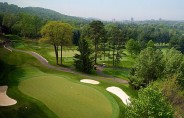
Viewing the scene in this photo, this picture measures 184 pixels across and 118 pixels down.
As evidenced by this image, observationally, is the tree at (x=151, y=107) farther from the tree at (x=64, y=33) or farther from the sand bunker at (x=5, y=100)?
the tree at (x=64, y=33)

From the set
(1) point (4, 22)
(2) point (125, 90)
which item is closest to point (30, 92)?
(2) point (125, 90)

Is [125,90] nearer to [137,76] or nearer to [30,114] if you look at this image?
[137,76]

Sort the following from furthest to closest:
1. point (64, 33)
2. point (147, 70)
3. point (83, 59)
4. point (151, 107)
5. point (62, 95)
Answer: point (64, 33) → point (83, 59) → point (147, 70) → point (62, 95) → point (151, 107)

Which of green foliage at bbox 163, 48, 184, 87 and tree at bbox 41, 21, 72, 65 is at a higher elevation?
tree at bbox 41, 21, 72, 65

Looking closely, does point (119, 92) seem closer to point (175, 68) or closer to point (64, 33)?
point (175, 68)

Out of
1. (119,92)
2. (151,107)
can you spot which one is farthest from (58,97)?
(151,107)

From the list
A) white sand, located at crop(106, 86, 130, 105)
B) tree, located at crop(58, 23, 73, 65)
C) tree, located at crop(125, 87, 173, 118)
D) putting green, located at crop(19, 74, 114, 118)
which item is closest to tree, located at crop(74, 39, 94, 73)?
tree, located at crop(58, 23, 73, 65)

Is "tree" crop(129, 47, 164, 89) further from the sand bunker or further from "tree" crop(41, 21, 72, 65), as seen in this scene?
the sand bunker

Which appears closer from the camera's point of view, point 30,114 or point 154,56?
point 30,114

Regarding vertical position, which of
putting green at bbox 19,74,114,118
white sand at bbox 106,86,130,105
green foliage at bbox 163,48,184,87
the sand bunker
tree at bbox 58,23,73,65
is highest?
tree at bbox 58,23,73,65
